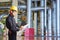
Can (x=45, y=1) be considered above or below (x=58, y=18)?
above

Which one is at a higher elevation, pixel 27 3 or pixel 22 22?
pixel 27 3

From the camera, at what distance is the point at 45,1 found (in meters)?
10.5

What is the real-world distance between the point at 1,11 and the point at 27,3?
1.16m

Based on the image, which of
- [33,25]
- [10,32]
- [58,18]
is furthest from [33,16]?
[10,32]

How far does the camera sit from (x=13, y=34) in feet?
21.9

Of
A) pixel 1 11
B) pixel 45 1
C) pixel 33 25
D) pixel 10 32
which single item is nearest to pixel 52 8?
pixel 45 1

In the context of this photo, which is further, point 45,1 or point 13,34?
point 45,1

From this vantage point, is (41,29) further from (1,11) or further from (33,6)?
(1,11)

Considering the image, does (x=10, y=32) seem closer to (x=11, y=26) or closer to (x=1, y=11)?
(x=11, y=26)

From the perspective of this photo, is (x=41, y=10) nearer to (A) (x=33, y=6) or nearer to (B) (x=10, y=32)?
(A) (x=33, y=6)

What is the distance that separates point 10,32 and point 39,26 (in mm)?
3929

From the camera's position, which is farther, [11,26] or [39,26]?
[39,26]

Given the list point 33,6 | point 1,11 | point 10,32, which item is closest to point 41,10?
point 33,6

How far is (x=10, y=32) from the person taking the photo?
6.71m
